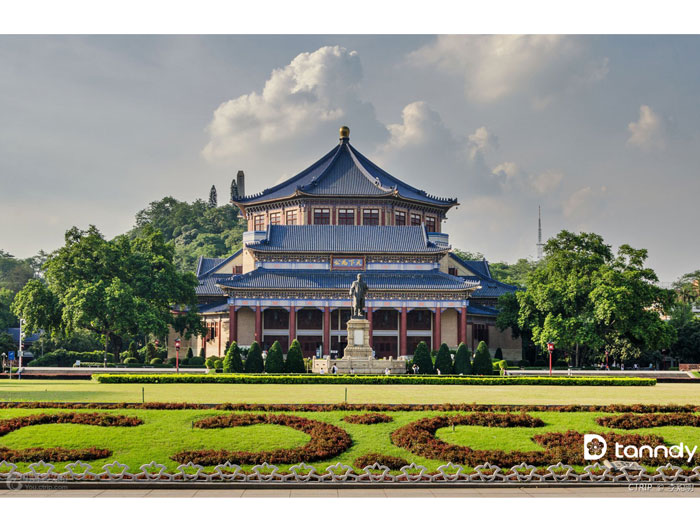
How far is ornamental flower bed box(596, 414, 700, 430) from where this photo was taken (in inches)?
774

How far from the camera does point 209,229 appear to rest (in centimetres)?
12550

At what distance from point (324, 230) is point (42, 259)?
68.4 m

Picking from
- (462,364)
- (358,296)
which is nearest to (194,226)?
(358,296)

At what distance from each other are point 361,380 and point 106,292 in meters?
22.1

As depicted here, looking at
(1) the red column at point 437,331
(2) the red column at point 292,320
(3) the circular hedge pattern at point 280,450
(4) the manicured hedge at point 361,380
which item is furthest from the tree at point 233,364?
(3) the circular hedge pattern at point 280,450

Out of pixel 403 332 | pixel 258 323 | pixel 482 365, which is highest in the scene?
pixel 258 323

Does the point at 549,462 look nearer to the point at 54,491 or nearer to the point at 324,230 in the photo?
the point at 54,491

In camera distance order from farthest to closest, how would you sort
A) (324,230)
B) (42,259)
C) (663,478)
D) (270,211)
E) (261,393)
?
(42,259), (270,211), (324,230), (261,393), (663,478)

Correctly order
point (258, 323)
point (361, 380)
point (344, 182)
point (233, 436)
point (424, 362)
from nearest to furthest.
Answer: point (233, 436)
point (361, 380)
point (424, 362)
point (258, 323)
point (344, 182)

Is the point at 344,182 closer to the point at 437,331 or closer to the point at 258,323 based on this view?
the point at 258,323

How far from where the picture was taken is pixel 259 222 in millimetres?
73500

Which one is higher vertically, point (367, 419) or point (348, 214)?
point (348, 214)

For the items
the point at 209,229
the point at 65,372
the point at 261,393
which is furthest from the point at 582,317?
the point at 209,229

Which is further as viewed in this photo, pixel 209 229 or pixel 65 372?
pixel 209 229
